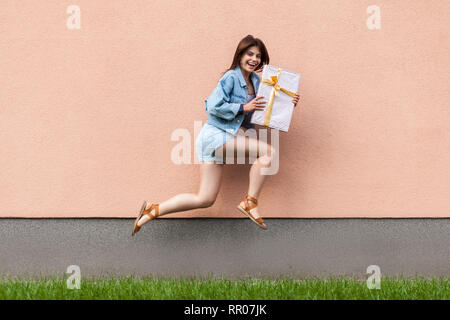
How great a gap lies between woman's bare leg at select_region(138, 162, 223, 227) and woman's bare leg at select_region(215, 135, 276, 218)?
15 cm

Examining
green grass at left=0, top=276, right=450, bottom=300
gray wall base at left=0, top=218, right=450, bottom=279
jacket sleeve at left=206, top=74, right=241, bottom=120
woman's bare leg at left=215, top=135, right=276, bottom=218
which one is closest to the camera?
green grass at left=0, top=276, right=450, bottom=300

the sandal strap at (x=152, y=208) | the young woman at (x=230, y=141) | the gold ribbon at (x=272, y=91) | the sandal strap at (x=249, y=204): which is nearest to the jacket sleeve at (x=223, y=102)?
the young woman at (x=230, y=141)

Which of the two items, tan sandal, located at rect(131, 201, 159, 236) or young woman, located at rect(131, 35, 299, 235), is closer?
young woman, located at rect(131, 35, 299, 235)

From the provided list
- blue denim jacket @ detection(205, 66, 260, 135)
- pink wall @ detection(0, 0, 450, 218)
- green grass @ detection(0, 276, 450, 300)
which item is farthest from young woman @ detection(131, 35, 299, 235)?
green grass @ detection(0, 276, 450, 300)

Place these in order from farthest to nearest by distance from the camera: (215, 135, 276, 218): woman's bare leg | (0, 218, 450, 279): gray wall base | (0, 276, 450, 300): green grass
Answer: (0, 218, 450, 279): gray wall base < (215, 135, 276, 218): woman's bare leg < (0, 276, 450, 300): green grass

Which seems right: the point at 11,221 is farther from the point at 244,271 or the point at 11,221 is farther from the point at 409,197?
the point at 409,197

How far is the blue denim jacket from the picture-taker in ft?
13.1

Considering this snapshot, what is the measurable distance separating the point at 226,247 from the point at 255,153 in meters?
0.89

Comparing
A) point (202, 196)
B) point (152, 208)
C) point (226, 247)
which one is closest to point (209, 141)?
point (202, 196)

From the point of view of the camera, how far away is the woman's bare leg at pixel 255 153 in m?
4.09

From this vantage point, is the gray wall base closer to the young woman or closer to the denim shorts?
the young woman

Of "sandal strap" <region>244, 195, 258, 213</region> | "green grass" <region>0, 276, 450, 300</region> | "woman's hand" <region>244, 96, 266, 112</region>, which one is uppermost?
"woman's hand" <region>244, 96, 266, 112</region>

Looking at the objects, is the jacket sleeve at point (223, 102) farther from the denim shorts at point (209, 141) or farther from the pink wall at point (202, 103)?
the pink wall at point (202, 103)

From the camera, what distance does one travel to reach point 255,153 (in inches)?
163
